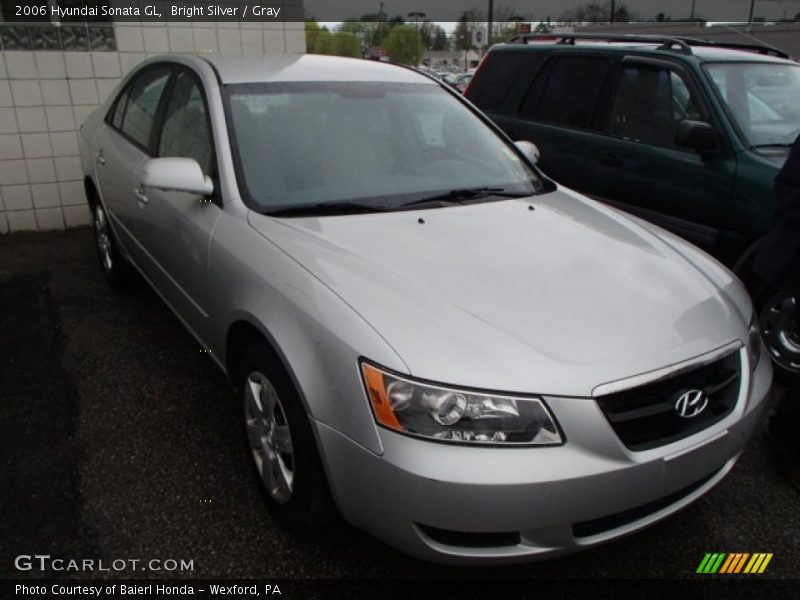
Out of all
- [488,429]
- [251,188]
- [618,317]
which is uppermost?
[251,188]

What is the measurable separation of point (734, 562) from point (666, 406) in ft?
2.64

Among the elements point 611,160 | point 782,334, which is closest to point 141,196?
point 611,160

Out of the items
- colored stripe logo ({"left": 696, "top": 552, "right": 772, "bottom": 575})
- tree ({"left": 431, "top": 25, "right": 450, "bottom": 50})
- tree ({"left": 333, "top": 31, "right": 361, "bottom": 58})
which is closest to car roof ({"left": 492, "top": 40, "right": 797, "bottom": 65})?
colored stripe logo ({"left": 696, "top": 552, "right": 772, "bottom": 575})

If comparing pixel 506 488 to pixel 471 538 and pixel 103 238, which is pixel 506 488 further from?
pixel 103 238

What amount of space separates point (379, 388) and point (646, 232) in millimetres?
1567

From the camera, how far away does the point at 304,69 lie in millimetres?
3193

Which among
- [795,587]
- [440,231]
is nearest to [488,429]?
[440,231]

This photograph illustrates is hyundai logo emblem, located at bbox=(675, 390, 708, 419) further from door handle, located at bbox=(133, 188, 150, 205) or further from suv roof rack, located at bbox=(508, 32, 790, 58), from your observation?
suv roof rack, located at bbox=(508, 32, 790, 58)

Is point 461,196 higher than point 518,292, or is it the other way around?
point 461,196

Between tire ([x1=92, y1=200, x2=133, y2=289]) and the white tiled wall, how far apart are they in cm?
162

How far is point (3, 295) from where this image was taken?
4.46 meters

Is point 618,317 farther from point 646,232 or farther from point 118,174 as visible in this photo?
point 118,174

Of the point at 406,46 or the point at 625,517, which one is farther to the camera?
the point at 406,46

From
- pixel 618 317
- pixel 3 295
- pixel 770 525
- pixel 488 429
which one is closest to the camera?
pixel 488 429
